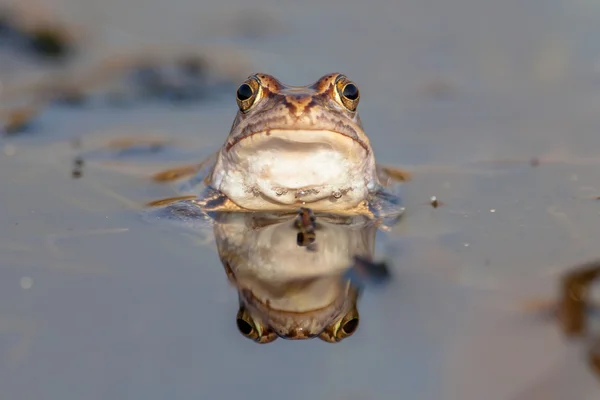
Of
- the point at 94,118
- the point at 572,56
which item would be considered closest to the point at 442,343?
the point at 94,118

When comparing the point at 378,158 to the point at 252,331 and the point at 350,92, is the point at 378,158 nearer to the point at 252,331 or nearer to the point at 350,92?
the point at 350,92

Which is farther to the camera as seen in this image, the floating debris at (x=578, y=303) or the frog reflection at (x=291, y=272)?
the frog reflection at (x=291, y=272)

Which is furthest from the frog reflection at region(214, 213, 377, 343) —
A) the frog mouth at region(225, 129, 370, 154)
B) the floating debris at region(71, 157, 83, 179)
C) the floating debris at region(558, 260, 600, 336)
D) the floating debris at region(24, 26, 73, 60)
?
the floating debris at region(24, 26, 73, 60)

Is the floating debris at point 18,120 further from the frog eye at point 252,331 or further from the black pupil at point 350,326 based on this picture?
the black pupil at point 350,326

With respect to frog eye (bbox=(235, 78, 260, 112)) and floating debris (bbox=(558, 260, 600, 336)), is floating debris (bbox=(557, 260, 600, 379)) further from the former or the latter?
frog eye (bbox=(235, 78, 260, 112))

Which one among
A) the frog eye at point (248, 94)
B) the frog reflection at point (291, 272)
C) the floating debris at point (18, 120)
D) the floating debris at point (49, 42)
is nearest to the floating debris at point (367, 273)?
the frog reflection at point (291, 272)
